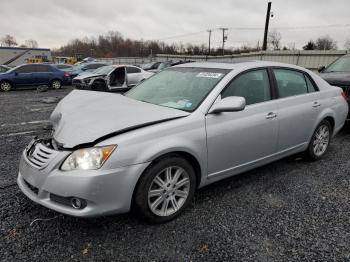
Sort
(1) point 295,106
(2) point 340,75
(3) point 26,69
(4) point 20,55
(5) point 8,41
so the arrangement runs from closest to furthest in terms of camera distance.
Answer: (1) point 295,106 < (2) point 340,75 < (3) point 26,69 < (4) point 20,55 < (5) point 8,41

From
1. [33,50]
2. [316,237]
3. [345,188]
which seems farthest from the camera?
[33,50]

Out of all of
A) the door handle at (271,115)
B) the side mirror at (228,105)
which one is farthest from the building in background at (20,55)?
the side mirror at (228,105)

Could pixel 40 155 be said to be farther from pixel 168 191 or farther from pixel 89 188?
pixel 168 191

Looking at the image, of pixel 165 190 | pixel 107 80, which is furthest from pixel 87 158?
pixel 107 80

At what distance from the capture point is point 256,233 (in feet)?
9.19

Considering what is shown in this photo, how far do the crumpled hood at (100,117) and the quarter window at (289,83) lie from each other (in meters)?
1.63

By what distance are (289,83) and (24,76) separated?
49.1ft

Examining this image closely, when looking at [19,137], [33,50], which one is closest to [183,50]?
[33,50]

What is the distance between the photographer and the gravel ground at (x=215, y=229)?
249 cm

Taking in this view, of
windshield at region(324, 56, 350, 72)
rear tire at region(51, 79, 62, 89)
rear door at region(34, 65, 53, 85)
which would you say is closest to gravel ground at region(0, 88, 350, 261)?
windshield at region(324, 56, 350, 72)

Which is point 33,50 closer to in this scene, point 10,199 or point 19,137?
point 19,137

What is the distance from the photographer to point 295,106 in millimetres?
3990

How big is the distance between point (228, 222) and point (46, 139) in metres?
2.02

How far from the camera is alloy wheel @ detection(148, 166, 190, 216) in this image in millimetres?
2801
